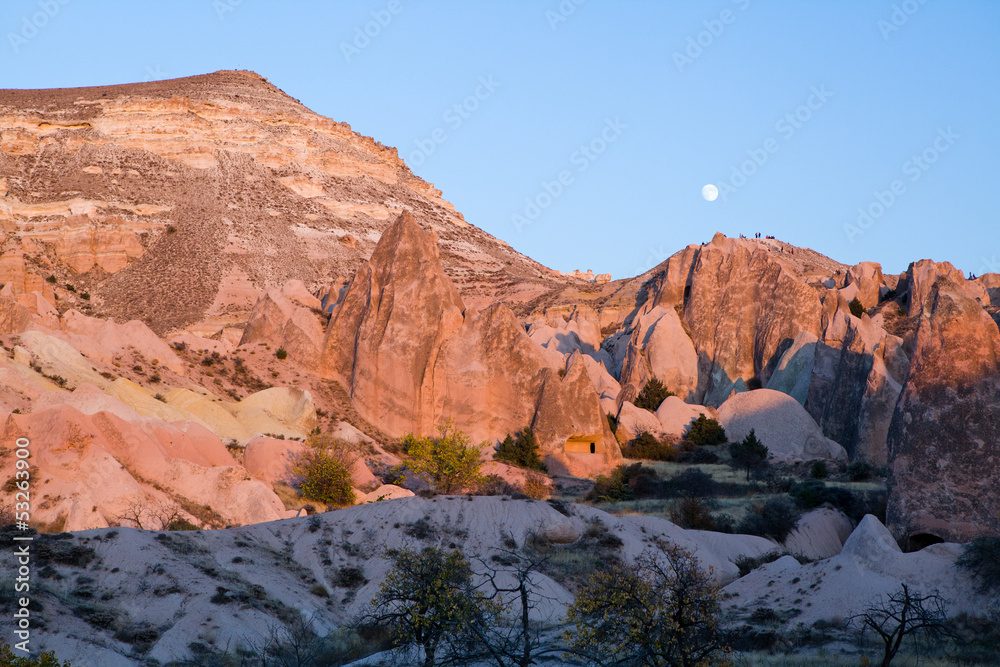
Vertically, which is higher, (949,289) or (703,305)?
(703,305)

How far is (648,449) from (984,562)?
23.0m

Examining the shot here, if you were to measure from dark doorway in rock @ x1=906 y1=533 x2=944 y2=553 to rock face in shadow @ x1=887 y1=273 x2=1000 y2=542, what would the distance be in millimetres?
92

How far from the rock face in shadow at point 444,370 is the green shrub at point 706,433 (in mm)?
4573

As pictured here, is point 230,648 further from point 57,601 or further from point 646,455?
point 646,455

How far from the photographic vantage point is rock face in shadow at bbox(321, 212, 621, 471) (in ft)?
140

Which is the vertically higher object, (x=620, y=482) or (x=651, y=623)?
(x=620, y=482)

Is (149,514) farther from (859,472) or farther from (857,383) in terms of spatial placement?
(857,383)

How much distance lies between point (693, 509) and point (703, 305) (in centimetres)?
2795

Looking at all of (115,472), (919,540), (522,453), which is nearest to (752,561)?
(919,540)

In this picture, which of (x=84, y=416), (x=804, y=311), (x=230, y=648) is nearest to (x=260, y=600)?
(x=230, y=648)

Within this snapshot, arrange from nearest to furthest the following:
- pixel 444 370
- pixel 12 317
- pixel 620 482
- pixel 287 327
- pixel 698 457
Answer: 1. pixel 620 482
2. pixel 12 317
3. pixel 698 457
4. pixel 444 370
5. pixel 287 327

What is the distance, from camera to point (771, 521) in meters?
30.4

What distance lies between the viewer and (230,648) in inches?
691

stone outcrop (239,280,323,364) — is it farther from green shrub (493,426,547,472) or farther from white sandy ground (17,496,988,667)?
white sandy ground (17,496,988,667)
